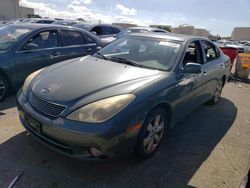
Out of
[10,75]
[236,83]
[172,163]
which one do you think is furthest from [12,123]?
[236,83]

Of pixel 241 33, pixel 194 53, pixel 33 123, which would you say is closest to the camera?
pixel 33 123

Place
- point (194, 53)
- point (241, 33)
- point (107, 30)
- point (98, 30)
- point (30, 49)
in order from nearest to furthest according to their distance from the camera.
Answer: point (194, 53) → point (30, 49) → point (98, 30) → point (107, 30) → point (241, 33)

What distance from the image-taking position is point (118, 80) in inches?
119

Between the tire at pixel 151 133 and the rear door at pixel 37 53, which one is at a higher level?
the rear door at pixel 37 53

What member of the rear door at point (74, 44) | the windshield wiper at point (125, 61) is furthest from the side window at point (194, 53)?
the rear door at point (74, 44)

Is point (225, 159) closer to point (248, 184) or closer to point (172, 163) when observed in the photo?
point (172, 163)

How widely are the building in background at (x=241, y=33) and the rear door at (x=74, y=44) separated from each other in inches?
2951

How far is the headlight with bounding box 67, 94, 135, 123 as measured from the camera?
250 centimetres

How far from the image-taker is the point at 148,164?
3.08m

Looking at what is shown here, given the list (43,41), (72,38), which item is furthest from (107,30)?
(43,41)

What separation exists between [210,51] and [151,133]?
9.23 ft

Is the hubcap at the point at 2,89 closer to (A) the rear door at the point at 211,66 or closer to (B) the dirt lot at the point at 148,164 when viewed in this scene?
(B) the dirt lot at the point at 148,164

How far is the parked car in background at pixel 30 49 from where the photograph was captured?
4723mm

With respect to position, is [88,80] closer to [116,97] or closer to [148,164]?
[116,97]
